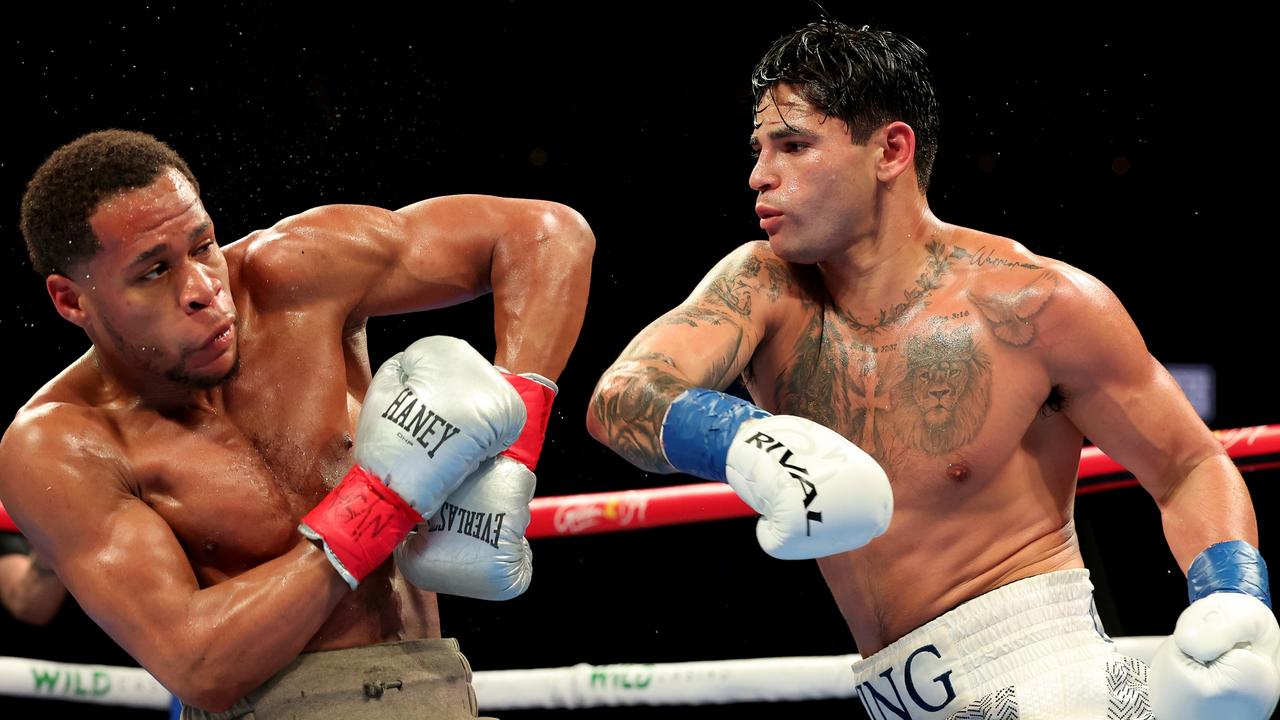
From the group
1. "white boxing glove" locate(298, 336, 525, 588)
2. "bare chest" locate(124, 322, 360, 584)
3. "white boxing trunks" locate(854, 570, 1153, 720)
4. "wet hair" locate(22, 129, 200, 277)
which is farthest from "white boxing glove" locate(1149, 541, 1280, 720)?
"wet hair" locate(22, 129, 200, 277)

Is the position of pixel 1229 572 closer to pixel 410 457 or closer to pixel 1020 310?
pixel 1020 310

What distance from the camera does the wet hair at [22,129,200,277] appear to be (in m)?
1.78

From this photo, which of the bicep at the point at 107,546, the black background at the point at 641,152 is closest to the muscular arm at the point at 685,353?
the bicep at the point at 107,546

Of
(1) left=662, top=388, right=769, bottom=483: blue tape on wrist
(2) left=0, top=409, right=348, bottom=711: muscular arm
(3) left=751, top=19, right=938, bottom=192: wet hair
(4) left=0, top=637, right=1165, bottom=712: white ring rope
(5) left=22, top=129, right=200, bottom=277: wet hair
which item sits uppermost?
(3) left=751, top=19, right=938, bottom=192: wet hair

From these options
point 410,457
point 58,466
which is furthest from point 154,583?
point 410,457

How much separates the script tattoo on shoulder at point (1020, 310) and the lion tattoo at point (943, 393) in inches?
1.7

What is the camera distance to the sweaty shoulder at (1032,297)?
1888 mm

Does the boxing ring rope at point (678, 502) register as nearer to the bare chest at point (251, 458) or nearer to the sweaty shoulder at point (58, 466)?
the bare chest at point (251, 458)

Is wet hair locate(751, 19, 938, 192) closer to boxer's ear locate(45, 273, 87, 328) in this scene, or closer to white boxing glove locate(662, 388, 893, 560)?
white boxing glove locate(662, 388, 893, 560)

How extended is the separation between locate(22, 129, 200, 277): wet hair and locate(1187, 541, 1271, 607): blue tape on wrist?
5.22ft

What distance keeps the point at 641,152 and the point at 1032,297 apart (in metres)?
3.37

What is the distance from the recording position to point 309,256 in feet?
6.41

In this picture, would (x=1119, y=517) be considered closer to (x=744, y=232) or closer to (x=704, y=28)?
(x=744, y=232)

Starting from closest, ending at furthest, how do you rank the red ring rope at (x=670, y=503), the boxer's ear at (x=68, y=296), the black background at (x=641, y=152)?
the boxer's ear at (x=68, y=296)
the red ring rope at (x=670, y=503)
the black background at (x=641, y=152)
